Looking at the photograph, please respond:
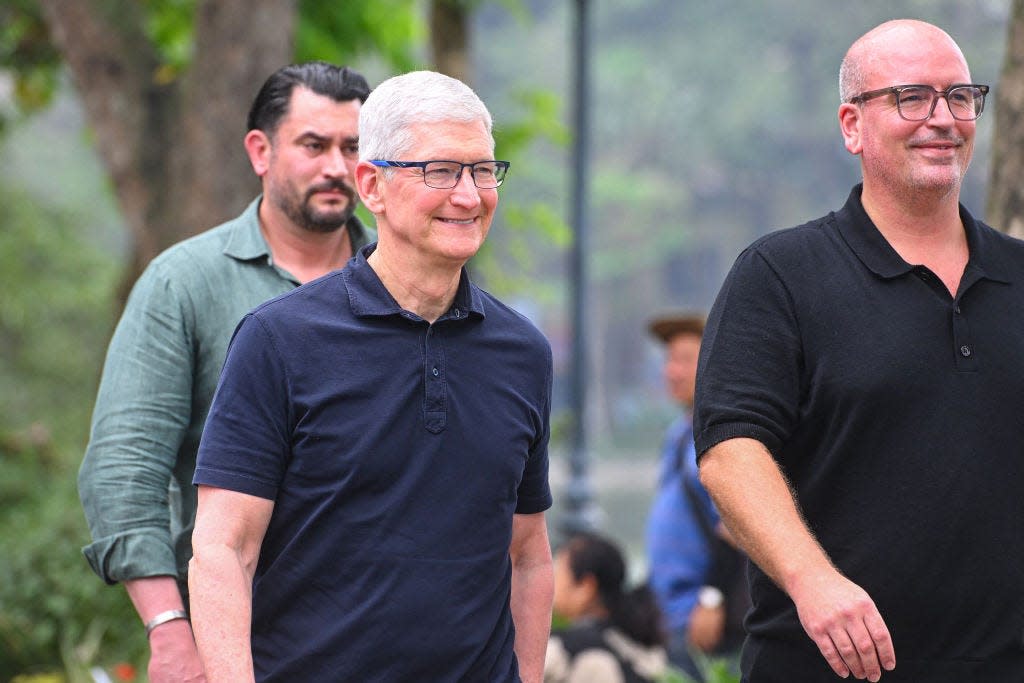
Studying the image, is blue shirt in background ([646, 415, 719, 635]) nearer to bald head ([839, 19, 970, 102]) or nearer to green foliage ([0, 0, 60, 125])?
bald head ([839, 19, 970, 102])

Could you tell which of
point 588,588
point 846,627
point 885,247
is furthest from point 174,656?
point 588,588

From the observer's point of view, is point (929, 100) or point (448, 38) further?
point (448, 38)

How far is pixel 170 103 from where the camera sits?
29.7 feet

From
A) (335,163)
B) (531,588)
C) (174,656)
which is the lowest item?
(174,656)

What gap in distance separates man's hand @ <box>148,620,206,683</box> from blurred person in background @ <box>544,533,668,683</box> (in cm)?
242

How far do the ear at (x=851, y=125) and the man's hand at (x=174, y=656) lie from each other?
1792mm

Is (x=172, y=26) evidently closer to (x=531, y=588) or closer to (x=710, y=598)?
(x=710, y=598)

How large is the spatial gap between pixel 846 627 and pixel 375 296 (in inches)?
42.6

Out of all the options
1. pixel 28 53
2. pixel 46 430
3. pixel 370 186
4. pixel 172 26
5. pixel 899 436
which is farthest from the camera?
pixel 46 430

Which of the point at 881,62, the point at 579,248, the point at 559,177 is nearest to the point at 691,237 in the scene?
the point at 559,177

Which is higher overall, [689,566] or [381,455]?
[381,455]

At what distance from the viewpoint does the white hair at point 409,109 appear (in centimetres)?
313

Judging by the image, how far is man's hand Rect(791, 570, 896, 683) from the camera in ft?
10.1

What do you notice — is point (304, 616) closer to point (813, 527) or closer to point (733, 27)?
point (813, 527)
